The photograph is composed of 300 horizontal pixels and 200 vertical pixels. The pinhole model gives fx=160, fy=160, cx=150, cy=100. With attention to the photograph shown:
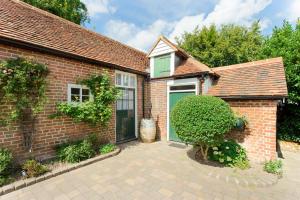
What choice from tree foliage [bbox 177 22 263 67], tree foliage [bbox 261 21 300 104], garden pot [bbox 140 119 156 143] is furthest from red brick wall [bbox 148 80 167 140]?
tree foliage [bbox 177 22 263 67]

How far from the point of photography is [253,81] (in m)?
5.67

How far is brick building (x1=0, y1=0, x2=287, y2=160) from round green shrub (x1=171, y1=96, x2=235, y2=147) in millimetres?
1282

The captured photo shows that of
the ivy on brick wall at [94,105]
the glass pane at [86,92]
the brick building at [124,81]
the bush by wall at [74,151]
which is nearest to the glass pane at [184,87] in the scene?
the brick building at [124,81]

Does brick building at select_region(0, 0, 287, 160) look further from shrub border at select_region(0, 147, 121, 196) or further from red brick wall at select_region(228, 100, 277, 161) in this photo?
shrub border at select_region(0, 147, 121, 196)

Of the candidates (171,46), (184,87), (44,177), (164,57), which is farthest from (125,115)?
(44,177)

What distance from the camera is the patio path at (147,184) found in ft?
10.7

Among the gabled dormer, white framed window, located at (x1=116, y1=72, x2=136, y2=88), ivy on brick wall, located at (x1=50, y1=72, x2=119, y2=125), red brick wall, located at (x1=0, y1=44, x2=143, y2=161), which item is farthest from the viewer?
the gabled dormer

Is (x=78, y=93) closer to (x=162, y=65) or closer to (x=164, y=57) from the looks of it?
(x=162, y=65)

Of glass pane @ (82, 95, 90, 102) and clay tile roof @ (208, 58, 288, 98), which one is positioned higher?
clay tile roof @ (208, 58, 288, 98)

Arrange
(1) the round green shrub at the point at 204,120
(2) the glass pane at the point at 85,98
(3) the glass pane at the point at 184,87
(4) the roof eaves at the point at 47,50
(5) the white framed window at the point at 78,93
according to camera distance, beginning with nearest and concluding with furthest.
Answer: (4) the roof eaves at the point at 47,50 < (1) the round green shrub at the point at 204,120 < (5) the white framed window at the point at 78,93 < (2) the glass pane at the point at 85,98 < (3) the glass pane at the point at 184,87

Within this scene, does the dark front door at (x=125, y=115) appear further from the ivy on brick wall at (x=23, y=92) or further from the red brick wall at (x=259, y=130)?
the red brick wall at (x=259, y=130)

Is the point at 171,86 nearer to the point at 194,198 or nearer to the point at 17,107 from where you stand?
the point at 194,198

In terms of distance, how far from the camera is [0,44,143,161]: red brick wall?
402 cm

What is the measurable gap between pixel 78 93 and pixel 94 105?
0.79 metres
